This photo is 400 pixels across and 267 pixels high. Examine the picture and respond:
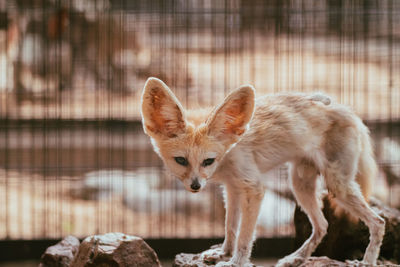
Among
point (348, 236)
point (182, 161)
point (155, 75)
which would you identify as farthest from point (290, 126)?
point (155, 75)

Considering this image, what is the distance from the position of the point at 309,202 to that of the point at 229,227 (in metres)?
0.58

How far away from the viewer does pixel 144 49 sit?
6824 millimetres

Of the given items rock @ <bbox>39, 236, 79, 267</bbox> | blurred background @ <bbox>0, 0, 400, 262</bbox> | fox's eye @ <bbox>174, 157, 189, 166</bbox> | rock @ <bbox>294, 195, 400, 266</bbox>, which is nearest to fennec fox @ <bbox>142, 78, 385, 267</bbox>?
fox's eye @ <bbox>174, 157, 189, 166</bbox>

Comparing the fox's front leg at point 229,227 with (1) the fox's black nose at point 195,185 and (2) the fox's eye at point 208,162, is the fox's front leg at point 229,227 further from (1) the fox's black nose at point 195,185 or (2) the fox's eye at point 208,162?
(1) the fox's black nose at point 195,185

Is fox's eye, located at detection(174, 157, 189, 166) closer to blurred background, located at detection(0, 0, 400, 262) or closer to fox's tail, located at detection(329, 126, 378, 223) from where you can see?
fox's tail, located at detection(329, 126, 378, 223)

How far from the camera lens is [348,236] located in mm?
4348

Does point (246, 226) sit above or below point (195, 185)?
below

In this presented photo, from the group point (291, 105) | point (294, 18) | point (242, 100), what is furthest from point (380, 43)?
point (242, 100)

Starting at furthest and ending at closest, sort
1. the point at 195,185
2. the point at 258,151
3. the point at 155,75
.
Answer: the point at 155,75
the point at 258,151
the point at 195,185

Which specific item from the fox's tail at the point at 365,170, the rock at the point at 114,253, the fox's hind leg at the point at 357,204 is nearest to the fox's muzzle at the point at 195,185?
the rock at the point at 114,253

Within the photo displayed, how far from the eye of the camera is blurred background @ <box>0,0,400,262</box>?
6.25 metres

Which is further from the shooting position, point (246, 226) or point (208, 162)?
point (246, 226)

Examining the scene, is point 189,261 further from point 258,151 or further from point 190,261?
point 258,151

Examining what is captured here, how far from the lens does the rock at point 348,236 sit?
4.31 metres
